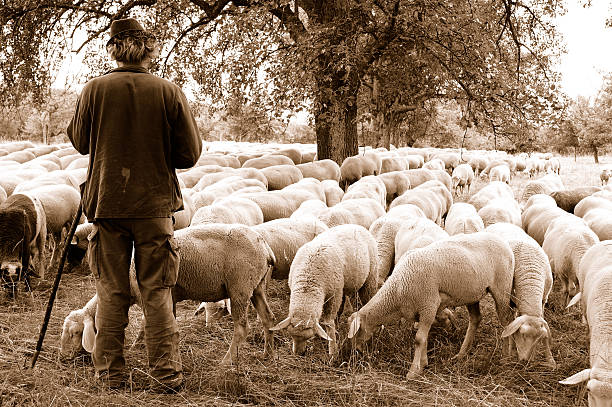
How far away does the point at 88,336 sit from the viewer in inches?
180

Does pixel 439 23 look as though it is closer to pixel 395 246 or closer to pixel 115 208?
pixel 395 246

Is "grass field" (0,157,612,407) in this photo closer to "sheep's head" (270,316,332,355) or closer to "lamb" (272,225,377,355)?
"sheep's head" (270,316,332,355)

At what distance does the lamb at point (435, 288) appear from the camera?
17.2ft

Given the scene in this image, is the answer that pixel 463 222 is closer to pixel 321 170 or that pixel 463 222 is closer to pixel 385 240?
pixel 385 240

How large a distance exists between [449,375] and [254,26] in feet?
30.6

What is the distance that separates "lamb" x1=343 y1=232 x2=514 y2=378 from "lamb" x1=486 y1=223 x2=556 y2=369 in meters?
0.17

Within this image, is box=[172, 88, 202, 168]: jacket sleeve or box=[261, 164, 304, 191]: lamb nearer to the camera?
box=[172, 88, 202, 168]: jacket sleeve

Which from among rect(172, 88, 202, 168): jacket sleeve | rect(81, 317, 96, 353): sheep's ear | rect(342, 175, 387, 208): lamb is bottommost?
rect(81, 317, 96, 353): sheep's ear

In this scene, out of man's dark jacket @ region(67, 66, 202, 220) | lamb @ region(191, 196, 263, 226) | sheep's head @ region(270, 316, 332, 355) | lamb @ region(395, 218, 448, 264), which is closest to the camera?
man's dark jacket @ region(67, 66, 202, 220)

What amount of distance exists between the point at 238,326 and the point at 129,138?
195cm

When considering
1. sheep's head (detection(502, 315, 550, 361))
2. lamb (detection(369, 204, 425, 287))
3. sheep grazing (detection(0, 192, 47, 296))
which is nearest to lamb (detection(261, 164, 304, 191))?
lamb (detection(369, 204, 425, 287))

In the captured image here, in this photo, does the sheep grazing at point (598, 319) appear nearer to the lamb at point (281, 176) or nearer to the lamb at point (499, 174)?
the lamb at point (281, 176)

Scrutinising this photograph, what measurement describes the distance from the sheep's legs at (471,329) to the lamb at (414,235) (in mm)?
1102

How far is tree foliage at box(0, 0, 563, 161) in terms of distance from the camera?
446 inches
